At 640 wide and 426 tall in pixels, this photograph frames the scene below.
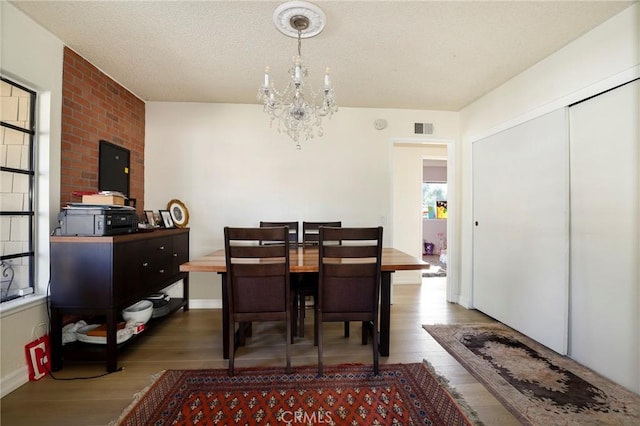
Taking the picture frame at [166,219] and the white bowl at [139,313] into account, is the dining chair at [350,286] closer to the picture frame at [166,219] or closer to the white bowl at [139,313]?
the white bowl at [139,313]

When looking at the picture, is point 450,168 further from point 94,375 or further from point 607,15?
point 94,375

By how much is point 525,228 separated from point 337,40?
2410 mm

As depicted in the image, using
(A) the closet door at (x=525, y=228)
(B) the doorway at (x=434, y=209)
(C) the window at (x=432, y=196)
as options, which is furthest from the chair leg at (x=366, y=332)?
(C) the window at (x=432, y=196)

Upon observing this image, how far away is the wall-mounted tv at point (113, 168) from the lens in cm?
255

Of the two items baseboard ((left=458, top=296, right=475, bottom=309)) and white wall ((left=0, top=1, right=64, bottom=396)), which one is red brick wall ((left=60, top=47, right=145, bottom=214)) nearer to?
white wall ((left=0, top=1, right=64, bottom=396))

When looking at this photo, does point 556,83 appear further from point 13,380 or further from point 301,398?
point 13,380

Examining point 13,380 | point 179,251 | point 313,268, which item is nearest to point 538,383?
point 313,268

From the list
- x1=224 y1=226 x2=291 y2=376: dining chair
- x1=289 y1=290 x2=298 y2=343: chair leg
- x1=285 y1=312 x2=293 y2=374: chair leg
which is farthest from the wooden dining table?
x1=289 y1=290 x2=298 y2=343: chair leg

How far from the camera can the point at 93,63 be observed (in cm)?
241

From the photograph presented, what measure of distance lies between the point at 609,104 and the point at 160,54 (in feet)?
11.5

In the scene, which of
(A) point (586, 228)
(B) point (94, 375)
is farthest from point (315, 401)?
(A) point (586, 228)

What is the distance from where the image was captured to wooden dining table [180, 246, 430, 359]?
1812 millimetres

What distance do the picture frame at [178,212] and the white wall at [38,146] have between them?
111 centimetres

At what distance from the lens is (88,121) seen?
239 centimetres
